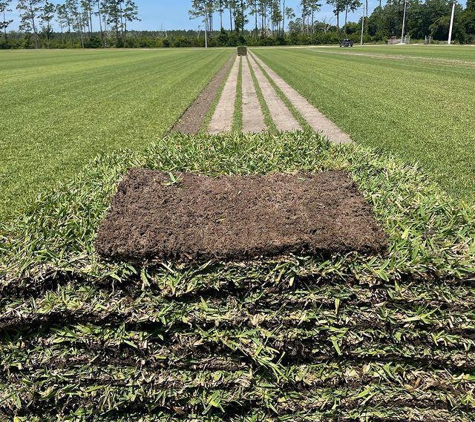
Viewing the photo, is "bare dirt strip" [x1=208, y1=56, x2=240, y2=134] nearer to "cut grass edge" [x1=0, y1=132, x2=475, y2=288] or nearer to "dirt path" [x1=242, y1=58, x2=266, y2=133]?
"dirt path" [x1=242, y1=58, x2=266, y2=133]

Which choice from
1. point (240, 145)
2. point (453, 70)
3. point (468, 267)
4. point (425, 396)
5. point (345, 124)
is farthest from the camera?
point (453, 70)

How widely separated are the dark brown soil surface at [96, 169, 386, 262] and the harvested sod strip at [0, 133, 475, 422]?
69mm

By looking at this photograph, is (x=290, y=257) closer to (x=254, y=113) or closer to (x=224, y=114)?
(x=224, y=114)

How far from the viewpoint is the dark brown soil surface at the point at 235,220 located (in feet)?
6.29

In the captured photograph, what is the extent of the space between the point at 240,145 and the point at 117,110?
1076 centimetres

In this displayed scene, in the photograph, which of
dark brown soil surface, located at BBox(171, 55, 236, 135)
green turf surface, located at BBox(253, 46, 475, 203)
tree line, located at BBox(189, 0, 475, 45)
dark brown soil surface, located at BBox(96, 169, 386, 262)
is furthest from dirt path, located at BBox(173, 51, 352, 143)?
tree line, located at BBox(189, 0, 475, 45)

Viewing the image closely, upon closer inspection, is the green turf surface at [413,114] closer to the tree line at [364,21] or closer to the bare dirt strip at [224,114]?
the bare dirt strip at [224,114]

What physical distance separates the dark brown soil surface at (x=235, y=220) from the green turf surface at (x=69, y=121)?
134 cm

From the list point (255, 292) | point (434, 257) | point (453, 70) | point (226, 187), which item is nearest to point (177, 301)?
point (255, 292)

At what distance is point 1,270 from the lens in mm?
2000

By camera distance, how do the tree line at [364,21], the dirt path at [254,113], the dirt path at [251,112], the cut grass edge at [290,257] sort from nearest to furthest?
the cut grass edge at [290,257] < the dirt path at [254,113] < the dirt path at [251,112] < the tree line at [364,21]

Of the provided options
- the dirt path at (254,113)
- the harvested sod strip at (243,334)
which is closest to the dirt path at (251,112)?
the dirt path at (254,113)

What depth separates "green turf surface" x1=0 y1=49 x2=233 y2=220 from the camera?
7.14 m

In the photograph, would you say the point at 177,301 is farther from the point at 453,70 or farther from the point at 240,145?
the point at 453,70
